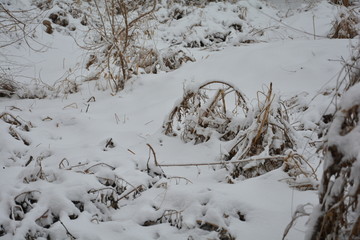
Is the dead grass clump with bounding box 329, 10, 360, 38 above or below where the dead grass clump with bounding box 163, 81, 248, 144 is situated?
above

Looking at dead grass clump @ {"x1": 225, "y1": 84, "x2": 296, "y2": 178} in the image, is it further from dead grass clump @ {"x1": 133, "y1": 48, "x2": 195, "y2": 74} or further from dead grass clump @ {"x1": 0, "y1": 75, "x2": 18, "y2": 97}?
dead grass clump @ {"x1": 0, "y1": 75, "x2": 18, "y2": 97}

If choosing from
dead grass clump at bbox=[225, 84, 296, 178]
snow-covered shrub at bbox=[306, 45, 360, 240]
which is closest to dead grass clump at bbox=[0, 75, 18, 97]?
dead grass clump at bbox=[225, 84, 296, 178]

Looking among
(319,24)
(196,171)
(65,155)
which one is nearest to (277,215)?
(196,171)

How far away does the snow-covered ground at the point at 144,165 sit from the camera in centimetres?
144

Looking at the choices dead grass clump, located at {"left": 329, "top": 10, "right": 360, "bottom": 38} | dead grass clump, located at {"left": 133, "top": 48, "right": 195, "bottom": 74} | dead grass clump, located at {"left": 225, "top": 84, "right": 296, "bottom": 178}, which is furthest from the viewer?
dead grass clump, located at {"left": 133, "top": 48, "right": 195, "bottom": 74}

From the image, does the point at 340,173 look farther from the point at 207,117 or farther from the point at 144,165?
the point at 207,117

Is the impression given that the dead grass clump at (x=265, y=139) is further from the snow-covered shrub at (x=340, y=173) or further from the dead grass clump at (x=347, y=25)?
the dead grass clump at (x=347, y=25)

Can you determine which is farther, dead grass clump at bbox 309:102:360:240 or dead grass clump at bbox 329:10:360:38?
dead grass clump at bbox 329:10:360:38

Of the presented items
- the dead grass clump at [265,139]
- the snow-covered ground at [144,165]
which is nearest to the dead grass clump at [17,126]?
the snow-covered ground at [144,165]

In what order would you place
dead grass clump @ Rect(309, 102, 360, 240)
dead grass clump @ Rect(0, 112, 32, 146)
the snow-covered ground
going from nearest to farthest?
dead grass clump @ Rect(309, 102, 360, 240) → the snow-covered ground → dead grass clump @ Rect(0, 112, 32, 146)

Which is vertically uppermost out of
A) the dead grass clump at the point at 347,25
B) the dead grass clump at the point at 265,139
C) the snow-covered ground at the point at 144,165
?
the dead grass clump at the point at 347,25

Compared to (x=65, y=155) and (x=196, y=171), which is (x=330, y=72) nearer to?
(x=196, y=171)

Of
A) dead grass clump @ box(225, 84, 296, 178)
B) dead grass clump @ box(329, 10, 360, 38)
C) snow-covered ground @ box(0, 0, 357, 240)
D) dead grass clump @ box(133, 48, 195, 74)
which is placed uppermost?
dead grass clump @ box(329, 10, 360, 38)

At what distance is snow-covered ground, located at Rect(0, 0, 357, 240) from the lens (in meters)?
1.44
